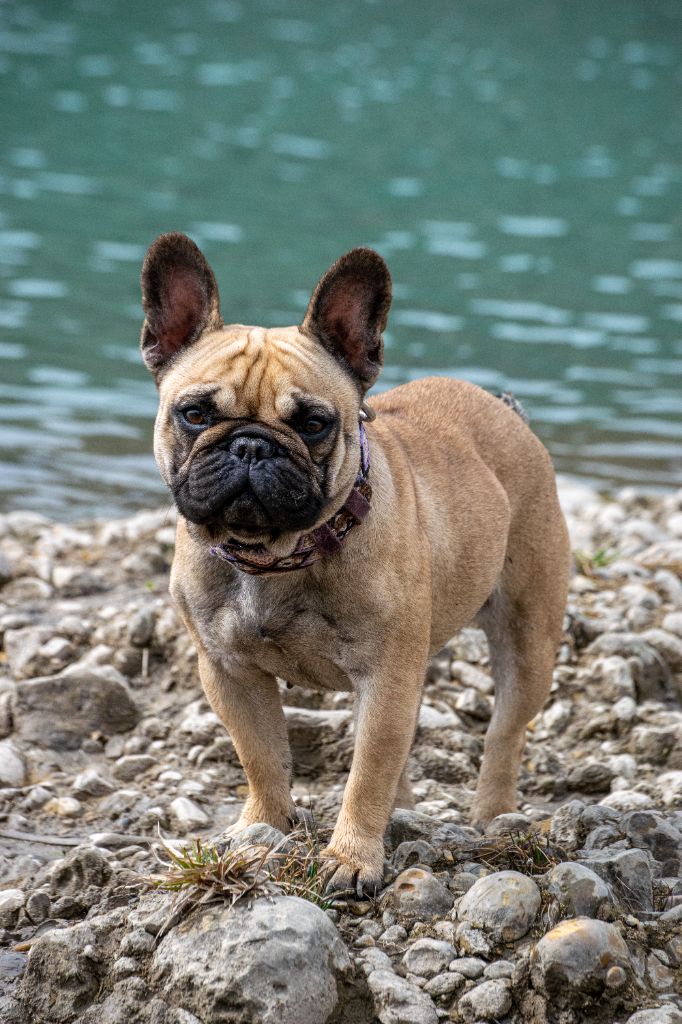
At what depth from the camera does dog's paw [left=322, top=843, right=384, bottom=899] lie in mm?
4332

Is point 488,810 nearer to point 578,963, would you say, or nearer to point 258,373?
point 578,963

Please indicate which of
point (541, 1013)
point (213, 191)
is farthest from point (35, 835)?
point (213, 191)

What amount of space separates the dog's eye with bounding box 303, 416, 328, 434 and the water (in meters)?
6.67

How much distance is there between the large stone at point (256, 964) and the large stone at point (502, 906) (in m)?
0.45

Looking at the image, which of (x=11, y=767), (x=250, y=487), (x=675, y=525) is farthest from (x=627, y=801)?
(x=675, y=525)

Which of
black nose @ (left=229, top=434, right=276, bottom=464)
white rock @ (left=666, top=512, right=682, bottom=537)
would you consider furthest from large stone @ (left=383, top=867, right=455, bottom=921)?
white rock @ (left=666, top=512, right=682, bottom=537)

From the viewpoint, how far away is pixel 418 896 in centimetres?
423

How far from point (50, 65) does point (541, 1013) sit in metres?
36.1

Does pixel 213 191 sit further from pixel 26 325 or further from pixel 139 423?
pixel 139 423

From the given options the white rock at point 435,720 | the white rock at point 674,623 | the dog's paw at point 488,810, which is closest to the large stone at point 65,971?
the dog's paw at point 488,810

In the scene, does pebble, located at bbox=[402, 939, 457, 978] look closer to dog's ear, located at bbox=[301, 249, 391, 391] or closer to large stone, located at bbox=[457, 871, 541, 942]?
large stone, located at bbox=[457, 871, 541, 942]

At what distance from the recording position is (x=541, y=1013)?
3.70 metres

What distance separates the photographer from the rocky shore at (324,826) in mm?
3734

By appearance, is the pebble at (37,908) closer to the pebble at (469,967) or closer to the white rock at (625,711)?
the pebble at (469,967)
